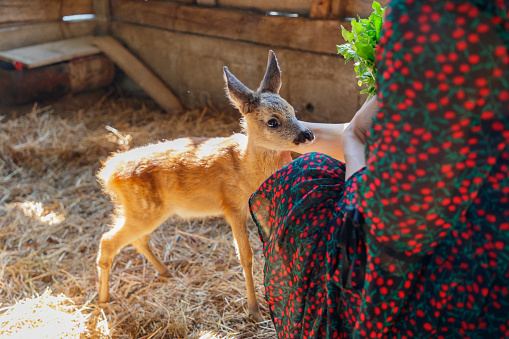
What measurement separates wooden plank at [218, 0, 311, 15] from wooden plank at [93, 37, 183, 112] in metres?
1.28

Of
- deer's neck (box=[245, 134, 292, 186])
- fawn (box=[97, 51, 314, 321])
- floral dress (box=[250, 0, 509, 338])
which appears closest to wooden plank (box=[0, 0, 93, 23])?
fawn (box=[97, 51, 314, 321])

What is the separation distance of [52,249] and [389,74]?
125 inches

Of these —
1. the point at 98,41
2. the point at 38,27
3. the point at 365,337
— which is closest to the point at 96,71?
the point at 98,41

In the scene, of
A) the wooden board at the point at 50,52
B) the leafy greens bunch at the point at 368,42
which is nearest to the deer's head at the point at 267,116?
the leafy greens bunch at the point at 368,42

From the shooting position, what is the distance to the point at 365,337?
134cm

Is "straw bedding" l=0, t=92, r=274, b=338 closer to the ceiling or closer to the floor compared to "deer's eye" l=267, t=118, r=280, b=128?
closer to the floor

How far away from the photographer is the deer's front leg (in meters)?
2.95

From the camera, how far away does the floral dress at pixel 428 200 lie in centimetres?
106

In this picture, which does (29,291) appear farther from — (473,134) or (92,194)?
(473,134)

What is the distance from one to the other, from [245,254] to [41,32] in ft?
14.5

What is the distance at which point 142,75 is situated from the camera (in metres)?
5.80

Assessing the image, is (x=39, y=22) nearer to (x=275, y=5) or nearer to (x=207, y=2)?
(x=207, y=2)

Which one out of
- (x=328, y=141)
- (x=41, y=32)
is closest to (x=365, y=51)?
(x=328, y=141)

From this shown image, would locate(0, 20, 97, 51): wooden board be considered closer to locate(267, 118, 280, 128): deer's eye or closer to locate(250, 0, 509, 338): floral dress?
locate(267, 118, 280, 128): deer's eye
